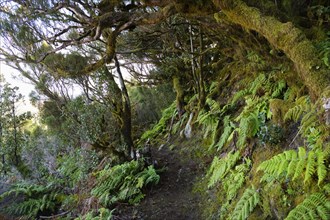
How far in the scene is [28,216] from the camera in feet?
22.5

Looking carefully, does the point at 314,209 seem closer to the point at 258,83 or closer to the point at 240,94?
the point at 258,83

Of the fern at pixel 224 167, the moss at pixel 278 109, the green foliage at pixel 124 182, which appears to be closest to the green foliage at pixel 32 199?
the green foliage at pixel 124 182

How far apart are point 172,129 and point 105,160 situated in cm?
298

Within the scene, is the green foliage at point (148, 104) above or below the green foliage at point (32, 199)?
above

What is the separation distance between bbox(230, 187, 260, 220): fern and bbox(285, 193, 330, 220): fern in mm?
946

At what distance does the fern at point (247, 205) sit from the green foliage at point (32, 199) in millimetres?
5406

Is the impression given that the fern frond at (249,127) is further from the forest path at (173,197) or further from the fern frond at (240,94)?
the fern frond at (240,94)

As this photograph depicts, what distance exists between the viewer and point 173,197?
5.80 meters

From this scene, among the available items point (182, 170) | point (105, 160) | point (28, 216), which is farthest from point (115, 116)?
point (28, 216)

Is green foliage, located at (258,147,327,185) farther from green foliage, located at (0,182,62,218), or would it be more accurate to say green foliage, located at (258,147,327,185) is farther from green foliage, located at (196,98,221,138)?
green foliage, located at (0,182,62,218)

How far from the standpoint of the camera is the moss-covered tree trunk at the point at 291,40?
3180mm

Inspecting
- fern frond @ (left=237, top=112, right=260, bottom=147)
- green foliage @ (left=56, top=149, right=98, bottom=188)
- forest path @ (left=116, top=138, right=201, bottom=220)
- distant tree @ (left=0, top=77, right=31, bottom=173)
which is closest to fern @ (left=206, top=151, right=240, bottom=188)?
fern frond @ (left=237, top=112, right=260, bottom=147)

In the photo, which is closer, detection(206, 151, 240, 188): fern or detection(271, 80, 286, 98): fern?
detection(206, 151, 240, 188): fern

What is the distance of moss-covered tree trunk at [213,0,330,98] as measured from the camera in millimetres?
3180
